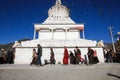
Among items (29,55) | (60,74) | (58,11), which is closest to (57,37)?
(58,11)

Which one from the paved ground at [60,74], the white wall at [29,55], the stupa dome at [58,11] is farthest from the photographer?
the stupa dome at [58,11]

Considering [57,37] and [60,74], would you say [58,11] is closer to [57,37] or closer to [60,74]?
[57,37]

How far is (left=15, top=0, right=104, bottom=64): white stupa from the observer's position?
19859 mm

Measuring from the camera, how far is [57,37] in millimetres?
30781

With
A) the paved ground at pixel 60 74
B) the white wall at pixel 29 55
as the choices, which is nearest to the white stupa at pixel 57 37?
the white wall at pixel 29 55

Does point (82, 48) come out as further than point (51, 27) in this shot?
No

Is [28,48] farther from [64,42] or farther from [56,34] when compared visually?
[56,34]

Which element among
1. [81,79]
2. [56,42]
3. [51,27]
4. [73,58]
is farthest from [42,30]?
[81,79]

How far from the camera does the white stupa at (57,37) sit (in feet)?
65.2

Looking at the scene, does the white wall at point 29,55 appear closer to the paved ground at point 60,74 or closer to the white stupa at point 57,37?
the white stupa at point 57,37

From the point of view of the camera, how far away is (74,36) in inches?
1228

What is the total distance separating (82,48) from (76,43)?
242cm

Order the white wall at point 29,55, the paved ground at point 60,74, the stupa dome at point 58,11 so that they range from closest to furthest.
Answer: the paved ground at point 60,74
the white wall at point 29,55
the stupa dome at point 58,11

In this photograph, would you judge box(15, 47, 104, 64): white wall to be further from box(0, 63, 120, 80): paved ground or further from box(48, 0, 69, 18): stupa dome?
box(48, 0, 69, 18): stupa dome
